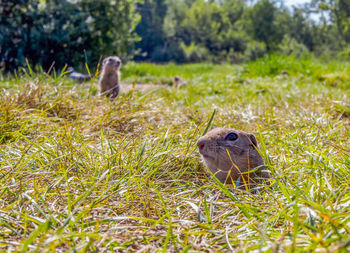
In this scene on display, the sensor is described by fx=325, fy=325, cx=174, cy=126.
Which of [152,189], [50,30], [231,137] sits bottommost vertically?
[152,189]

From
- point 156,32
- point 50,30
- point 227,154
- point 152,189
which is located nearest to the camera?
point 152,189

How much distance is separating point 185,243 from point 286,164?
1.10 meters

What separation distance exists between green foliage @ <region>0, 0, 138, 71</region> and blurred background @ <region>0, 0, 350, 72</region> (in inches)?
1.0

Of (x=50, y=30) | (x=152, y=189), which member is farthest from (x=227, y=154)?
(x=50, y=30)

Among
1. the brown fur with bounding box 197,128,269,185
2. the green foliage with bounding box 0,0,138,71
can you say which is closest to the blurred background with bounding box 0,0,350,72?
the green foliage with bounding box 0,0,138,71

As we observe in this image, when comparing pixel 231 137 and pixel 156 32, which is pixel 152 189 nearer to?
pixel 231 137

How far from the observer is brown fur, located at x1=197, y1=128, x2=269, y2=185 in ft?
7.12

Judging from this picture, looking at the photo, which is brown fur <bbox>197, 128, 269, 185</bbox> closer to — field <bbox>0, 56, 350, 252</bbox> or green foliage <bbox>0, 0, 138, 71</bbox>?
field <bbox>0, 56, 350, 252</bbox>

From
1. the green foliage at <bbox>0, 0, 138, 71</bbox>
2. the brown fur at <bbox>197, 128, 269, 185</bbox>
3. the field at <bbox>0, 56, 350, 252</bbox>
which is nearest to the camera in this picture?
the field at <bbox>0, 56, 350, 252</bbox>

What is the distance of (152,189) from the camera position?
187 centimetres

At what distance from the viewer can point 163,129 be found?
2998 mm

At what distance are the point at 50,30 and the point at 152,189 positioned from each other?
8758 mm

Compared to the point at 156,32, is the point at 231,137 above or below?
below

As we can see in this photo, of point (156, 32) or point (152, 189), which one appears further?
point (156, 32)
